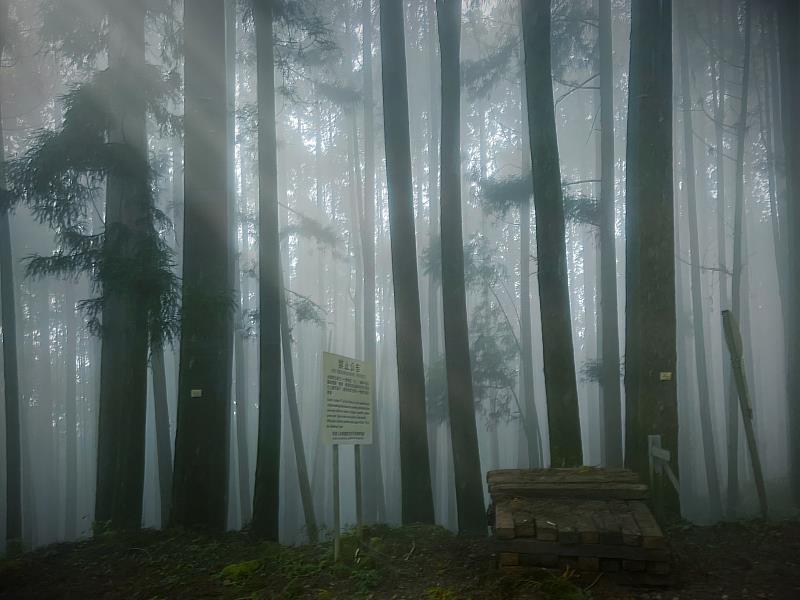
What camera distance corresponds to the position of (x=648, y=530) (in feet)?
16.9

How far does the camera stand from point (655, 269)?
28.2 feet

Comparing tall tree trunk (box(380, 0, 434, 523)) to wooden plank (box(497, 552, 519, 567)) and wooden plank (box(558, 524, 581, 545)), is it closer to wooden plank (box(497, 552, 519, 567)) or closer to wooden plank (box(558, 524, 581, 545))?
wooden plank (box(497, 552, 519, 567))

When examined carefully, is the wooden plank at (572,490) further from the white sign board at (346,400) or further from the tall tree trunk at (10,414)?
the tall tree trunk at (10,414)

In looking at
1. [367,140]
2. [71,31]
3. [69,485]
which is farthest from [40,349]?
[71,31]

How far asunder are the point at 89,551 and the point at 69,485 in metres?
28.5

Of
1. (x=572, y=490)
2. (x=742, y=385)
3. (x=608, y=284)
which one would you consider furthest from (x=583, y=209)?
(x=572, y=490)

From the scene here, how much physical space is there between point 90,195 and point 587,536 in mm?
10580

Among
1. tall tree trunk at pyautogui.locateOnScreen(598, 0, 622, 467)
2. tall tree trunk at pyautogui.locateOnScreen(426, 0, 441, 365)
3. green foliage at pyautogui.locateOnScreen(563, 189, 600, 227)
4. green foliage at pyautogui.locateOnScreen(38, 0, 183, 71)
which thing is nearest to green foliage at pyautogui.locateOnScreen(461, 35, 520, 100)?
tall tree trunk at pyautogui.locateOnScreen(598, 0, 622, 467)

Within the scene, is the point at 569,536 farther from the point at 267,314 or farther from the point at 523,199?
the point at 523,199

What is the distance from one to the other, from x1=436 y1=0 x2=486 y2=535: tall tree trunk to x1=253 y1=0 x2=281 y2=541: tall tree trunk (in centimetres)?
346

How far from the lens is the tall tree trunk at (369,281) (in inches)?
888

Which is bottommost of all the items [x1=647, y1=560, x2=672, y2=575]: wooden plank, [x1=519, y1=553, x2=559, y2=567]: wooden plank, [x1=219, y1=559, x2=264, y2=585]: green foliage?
[x1=219, y1=559, x2=264, y2=585]: green foliage

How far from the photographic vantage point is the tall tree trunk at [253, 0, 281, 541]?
35.2 ft

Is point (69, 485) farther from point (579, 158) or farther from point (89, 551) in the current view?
point (579, 158)
